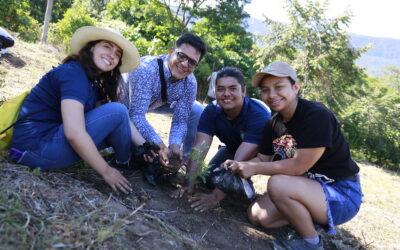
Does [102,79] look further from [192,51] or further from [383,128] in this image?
[383,128]

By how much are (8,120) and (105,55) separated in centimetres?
85

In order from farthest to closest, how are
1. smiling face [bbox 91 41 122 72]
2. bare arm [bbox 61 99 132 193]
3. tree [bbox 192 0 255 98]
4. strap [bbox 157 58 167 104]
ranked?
tree [bbox 192 0 255 98] → strap [bbox 157 58 167 104] → smiling face [bbox 91 41 122 72] → bare arm [bbox 61 99 132 193]

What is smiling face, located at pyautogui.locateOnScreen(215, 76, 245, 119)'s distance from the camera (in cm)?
313

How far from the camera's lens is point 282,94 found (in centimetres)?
259

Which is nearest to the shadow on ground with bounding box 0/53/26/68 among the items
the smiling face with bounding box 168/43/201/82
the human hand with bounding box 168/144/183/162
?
the smiling face with bounding box 168/43/201/82

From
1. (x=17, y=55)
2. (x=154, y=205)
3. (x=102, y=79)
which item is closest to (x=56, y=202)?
(x=154, y=205)

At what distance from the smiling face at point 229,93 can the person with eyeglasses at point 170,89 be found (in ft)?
1.36

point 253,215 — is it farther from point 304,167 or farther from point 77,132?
point 77,132

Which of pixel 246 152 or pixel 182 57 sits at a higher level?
pixel 182 57

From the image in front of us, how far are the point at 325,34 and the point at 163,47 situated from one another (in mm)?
6727

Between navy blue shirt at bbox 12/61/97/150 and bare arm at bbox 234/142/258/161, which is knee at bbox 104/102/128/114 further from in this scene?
bare arm at bbox 234/142/258/161

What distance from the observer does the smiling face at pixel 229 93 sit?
10.3 feet

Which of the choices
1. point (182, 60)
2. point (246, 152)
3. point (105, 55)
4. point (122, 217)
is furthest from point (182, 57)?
point (122, 217)

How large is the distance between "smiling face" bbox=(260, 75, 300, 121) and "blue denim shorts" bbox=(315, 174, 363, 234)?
63cm
